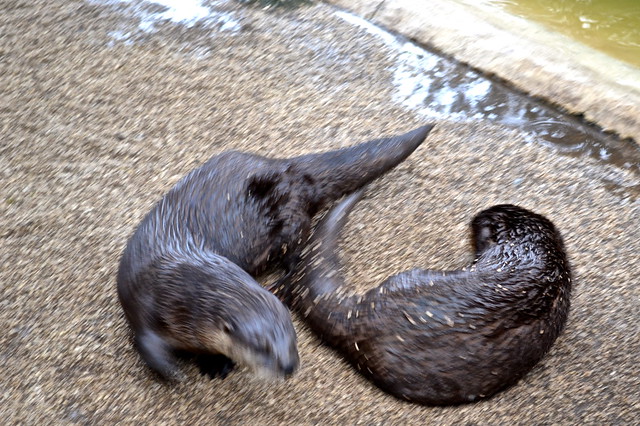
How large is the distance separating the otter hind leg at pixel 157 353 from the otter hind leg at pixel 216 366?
0.10 meters

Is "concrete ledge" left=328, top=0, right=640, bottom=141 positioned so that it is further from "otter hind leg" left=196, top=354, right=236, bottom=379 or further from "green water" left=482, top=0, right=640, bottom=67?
"otter hind leg" left=196, top=354, right=236, bottom=379

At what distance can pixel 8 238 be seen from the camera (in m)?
2.43

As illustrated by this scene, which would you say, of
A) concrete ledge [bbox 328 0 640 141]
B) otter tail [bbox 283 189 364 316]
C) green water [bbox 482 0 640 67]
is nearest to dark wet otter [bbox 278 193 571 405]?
otter tail [bbox 283 189 364 316]

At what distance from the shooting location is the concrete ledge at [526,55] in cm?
329

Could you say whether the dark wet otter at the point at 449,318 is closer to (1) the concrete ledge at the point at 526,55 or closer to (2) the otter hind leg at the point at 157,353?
(2) the otter hind leg at the point at 157,353

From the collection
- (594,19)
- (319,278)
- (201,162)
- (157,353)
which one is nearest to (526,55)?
(594,19)

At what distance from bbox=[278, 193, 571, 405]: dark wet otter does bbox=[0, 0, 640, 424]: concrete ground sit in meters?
0.07

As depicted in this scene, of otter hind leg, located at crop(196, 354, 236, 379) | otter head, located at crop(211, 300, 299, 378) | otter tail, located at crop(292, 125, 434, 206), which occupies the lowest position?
otter hind leg, located at crop(196, 354, 236, 379)

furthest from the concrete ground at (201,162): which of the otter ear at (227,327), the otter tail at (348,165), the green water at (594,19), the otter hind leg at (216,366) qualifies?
the green water at (594,19)

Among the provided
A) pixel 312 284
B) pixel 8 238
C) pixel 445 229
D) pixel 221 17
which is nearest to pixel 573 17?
pixel 221 17

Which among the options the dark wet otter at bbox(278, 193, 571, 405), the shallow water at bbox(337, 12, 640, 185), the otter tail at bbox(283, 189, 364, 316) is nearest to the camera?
the dark wet otter at bbox(278, 193, 571, 405)

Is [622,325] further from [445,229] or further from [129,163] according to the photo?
[129,163]

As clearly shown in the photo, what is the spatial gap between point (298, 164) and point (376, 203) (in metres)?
0.37

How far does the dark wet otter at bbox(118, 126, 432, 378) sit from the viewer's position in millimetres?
1856
